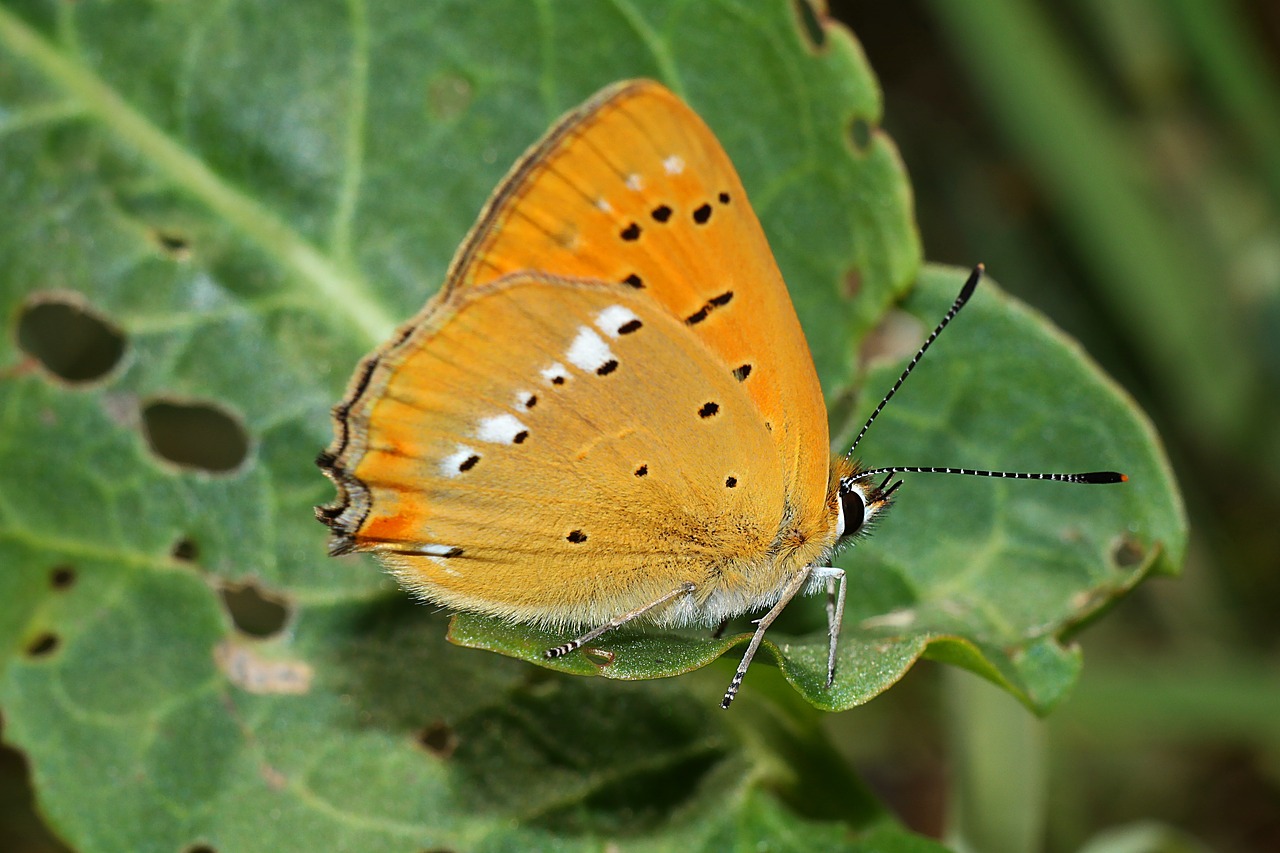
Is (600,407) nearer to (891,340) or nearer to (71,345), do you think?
(891,340)

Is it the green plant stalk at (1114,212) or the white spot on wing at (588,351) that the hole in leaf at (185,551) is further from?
the green plant stalk at (1114,212)

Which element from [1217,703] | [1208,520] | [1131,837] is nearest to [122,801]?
[1131,837]

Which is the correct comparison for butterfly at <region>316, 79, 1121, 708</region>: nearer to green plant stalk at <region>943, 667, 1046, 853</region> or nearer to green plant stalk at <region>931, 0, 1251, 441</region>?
green plant stalk at <region>943, 667, 1046, 853</region>

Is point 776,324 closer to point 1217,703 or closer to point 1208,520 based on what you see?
point 1217,703

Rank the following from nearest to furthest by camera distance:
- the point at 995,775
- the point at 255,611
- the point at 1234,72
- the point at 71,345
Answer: the point at 995,775 → the point at 255,611 → the point at 71,345 → the point at 1234,72

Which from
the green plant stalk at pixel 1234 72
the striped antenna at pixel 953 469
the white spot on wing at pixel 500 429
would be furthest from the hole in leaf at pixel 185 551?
the green plant stalk at pixel 1234 72

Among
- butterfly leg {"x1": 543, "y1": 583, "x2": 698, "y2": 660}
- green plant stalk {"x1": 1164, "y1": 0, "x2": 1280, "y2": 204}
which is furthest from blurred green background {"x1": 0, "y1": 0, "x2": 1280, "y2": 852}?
butterfly leg {"x1": 543, "y1": 583, "x2": 698, "y2": 660}

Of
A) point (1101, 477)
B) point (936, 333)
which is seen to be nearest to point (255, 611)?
point (936, 333)
